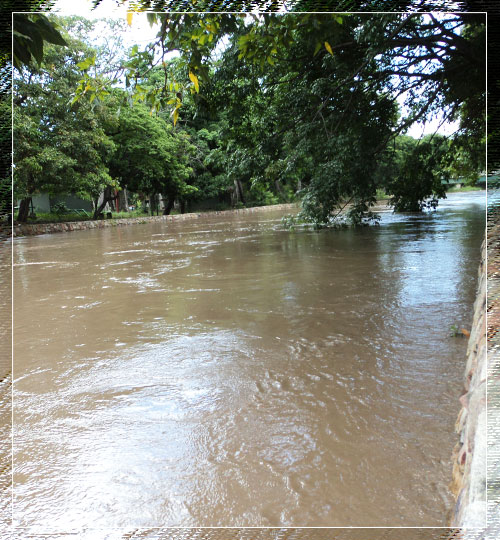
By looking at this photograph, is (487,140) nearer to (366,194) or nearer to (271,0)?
(271,0)

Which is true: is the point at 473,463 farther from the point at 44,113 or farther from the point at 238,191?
the point at 238,191

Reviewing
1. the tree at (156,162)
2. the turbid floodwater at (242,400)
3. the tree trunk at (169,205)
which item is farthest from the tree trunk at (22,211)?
the tree trunk at (169,205)

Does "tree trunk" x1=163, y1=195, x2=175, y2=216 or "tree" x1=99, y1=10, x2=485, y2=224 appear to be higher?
"tree" x1=99, y1=10, x2=485, y2=224

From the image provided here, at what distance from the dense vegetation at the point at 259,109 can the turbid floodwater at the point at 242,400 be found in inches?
35.1

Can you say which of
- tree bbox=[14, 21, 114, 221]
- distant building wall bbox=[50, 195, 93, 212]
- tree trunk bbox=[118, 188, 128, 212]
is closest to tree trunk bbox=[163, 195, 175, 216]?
tree trunk bbox=[118, 188, 128, 212]

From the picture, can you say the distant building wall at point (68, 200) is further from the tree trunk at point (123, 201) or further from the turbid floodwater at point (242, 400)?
the turbid floodwater at point (242, 400)

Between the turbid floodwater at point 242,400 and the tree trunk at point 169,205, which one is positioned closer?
the turbid floodwater at point 242,400

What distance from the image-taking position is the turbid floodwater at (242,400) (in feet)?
3.90

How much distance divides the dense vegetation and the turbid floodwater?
2.92ft

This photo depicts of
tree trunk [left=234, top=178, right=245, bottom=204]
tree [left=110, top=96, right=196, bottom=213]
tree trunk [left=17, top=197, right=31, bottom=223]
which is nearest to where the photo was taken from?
tree trunk [left=17, top=197, right=31, bottom=223]

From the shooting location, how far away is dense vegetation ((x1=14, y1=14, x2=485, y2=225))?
1419mm

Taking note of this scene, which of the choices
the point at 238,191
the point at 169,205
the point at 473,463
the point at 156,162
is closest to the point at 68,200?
the point at 169,205

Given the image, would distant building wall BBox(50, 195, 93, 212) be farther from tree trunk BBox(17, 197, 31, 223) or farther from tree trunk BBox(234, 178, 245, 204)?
tree trunk BBox(234, 178, 245, 204)

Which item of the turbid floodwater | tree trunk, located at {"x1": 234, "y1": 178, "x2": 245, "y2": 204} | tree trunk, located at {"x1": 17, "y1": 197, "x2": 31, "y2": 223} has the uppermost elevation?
tree trunk, located at {"x1": 234, "y1": 178, "x2": 245, "y2": 204}
